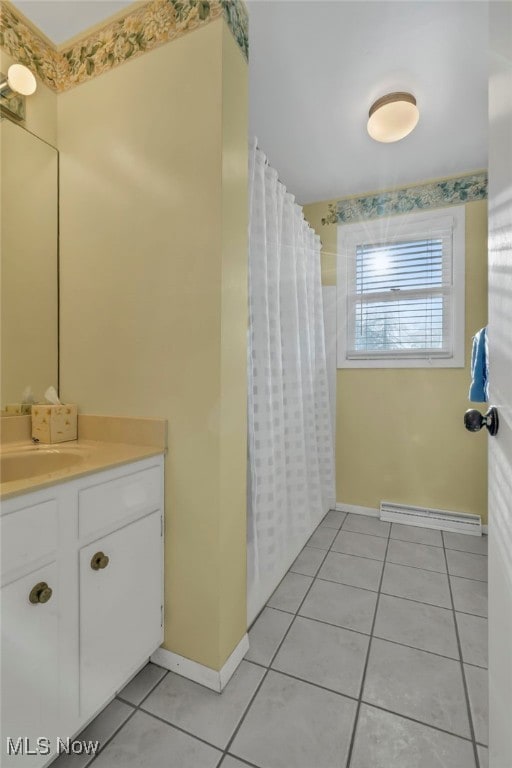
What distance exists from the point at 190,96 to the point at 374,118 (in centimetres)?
102

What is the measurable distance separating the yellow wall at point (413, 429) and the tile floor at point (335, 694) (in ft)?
2.39

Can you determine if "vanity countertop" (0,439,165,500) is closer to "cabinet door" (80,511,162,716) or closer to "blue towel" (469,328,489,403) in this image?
"cabinet door" (80,511,162,716)

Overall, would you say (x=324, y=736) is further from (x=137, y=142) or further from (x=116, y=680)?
(x=137, y=142)

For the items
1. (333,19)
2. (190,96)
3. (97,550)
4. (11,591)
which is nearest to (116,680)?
(97,550)

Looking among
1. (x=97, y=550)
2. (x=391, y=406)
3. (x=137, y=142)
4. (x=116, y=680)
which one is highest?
(x=137, y=142)

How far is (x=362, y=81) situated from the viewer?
1629 millimetres

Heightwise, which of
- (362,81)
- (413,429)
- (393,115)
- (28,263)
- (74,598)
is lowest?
(74,598)

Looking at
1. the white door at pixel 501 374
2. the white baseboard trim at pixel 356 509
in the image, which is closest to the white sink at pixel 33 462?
the white door at pixel 501 374

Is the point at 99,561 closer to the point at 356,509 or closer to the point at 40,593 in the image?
the point at 40,593

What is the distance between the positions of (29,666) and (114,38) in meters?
2.09

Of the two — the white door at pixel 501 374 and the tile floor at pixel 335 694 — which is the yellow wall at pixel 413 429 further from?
the white door at pixel 501 374

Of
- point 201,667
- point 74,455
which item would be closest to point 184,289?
point 74,455

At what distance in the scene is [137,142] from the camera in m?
1.30

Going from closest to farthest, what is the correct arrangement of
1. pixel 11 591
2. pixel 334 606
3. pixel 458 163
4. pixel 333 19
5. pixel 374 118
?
pixel 11 591, pixel 333 19, pixel 334 606, pixel 374 118, pixel 458 163
